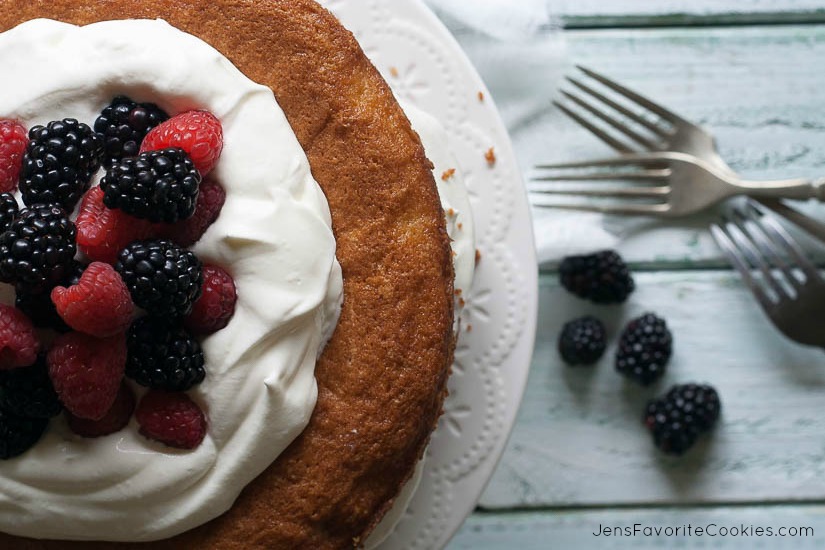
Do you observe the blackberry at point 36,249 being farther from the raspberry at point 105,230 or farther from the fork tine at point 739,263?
the fork tine at point 739,263

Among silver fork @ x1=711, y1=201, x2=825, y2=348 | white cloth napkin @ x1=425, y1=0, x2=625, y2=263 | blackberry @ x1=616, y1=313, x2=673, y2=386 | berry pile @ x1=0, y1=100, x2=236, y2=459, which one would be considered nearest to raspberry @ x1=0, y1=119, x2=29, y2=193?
berry pile @ x1=0, y1=100, x2=236, y2=459

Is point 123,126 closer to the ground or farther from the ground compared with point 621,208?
farther from the ground

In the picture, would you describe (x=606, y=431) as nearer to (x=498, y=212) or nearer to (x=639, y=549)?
(x=639, y=549)

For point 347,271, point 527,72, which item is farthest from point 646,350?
point 347,271

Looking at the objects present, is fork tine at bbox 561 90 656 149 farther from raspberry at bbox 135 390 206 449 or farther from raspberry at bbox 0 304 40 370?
raspberry at bbox 0 304 40 370

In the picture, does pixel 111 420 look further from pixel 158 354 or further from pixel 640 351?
pixel 640 351

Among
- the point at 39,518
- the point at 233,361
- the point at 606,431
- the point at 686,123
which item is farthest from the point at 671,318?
the point at 39,518
